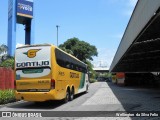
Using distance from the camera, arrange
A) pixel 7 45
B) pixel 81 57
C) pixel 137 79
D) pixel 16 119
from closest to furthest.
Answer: pixel 16 119, pixel 7 45, pixel 137 79, pixel 81 57

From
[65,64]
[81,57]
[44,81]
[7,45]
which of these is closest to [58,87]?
[44,81]

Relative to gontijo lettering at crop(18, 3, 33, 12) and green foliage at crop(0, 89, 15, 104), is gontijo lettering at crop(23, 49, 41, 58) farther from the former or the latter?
gontijo lettering at crop(18, 3, 33, 12)

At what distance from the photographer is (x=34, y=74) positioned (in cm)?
1770

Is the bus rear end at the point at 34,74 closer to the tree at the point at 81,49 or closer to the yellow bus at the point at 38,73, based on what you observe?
the yellow bus at the point at 38,73

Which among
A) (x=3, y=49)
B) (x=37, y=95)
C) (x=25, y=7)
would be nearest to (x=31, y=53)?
(x=37, y=95)

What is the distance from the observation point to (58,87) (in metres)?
18.1

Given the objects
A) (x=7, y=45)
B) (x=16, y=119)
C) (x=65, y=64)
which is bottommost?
(x=16, y=119)

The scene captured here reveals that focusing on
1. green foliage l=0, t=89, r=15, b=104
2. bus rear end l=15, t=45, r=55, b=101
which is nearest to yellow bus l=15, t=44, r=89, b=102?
bus rear end l=15, t=45, r=55, b=101

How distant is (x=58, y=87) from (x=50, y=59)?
171 centimetres

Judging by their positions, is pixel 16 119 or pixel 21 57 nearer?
pixel 16 119


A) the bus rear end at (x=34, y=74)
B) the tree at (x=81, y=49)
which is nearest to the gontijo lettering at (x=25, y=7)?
the bus rear end at (x=34, y=74)

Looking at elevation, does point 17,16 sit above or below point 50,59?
above

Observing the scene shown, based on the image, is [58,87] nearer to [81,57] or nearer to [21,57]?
[21,57]

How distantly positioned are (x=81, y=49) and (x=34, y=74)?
223 ft
